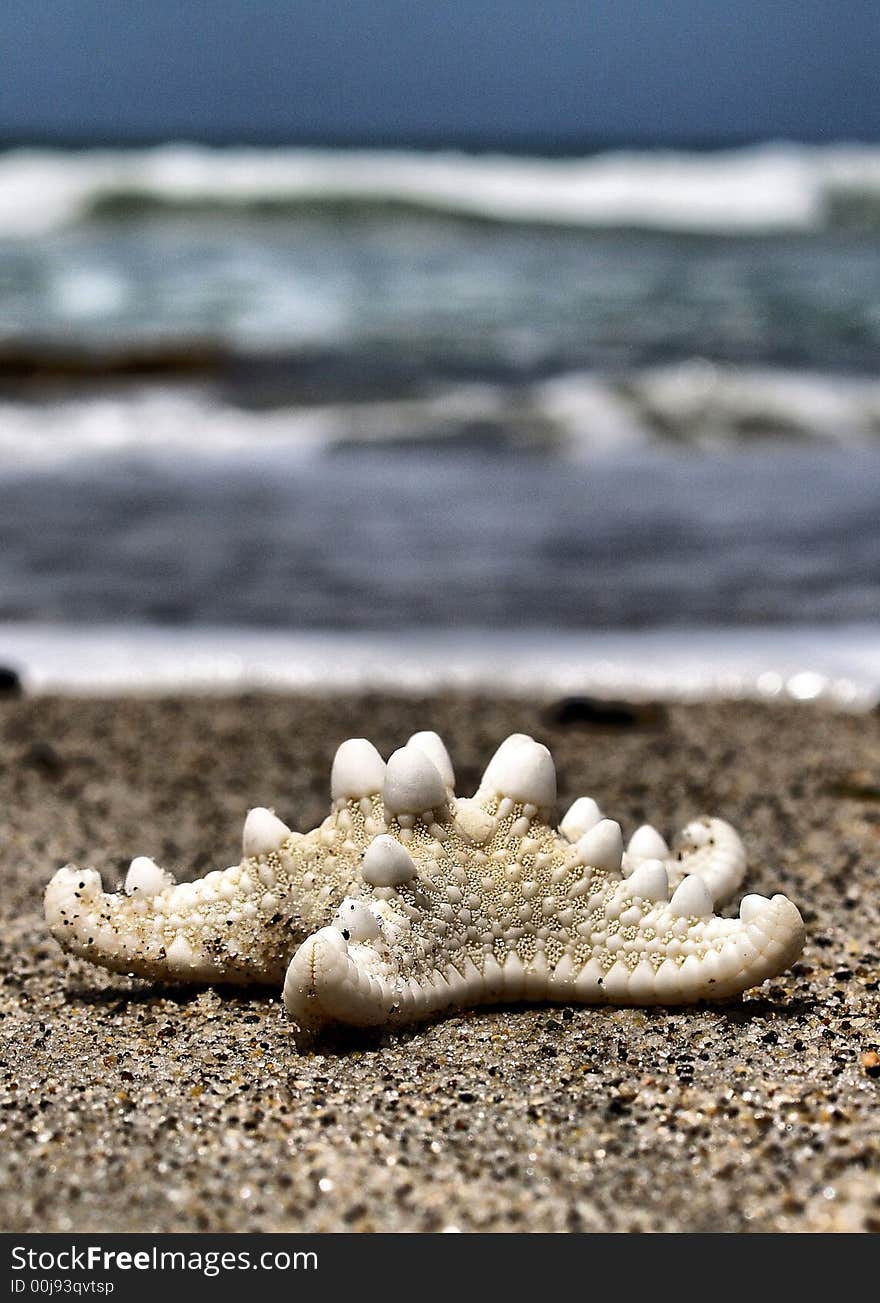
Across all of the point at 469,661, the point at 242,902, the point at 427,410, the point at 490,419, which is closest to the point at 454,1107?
the point at 242,902

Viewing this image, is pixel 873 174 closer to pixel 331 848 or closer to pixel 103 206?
pixel 103 206

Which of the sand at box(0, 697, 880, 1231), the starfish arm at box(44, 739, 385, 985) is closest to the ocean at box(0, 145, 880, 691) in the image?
the sand at box(0, 697, 880, 1231)

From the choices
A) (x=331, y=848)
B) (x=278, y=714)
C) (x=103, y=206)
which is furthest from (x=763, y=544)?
(x=103, y=206)

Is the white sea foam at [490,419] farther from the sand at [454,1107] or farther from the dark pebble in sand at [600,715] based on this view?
the sand at [454,1107]

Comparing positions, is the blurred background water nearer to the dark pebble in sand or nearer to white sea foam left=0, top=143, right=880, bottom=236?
white sea foam left=0, top=143, right=880, bottom=236

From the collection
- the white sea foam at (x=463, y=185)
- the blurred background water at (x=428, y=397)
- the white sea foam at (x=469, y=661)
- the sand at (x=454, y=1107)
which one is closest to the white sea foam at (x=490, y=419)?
the blurred background water at (x=428, y=397)

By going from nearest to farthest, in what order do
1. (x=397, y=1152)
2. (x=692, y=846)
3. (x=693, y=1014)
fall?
1. (x=397, y=1152)
2. (x=693, y=1014)
3. (x=692, y=846)
